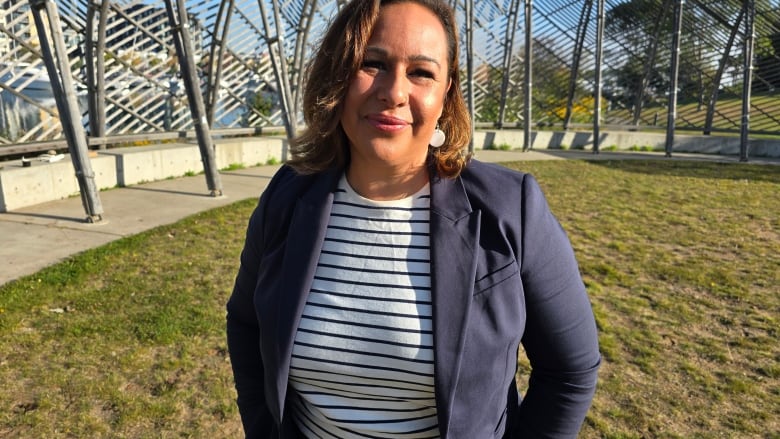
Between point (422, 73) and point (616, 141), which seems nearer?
point (422, 73)

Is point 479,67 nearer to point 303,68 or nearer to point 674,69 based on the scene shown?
point 674,69

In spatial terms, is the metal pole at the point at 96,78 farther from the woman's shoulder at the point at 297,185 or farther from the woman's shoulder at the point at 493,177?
the woman's shoulder at the point at 493,177

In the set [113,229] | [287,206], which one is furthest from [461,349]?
[113,229]

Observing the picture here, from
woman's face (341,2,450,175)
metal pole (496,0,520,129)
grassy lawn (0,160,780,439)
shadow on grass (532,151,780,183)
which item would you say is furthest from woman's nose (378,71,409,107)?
metal pole (496,0,520,129)

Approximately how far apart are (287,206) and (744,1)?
44.3ft

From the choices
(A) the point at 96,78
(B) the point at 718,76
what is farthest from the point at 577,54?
(A) the point at 96,78

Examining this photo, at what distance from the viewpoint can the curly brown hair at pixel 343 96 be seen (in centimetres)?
127

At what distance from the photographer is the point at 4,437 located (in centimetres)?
257

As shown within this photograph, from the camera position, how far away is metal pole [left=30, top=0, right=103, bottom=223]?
5168 mm

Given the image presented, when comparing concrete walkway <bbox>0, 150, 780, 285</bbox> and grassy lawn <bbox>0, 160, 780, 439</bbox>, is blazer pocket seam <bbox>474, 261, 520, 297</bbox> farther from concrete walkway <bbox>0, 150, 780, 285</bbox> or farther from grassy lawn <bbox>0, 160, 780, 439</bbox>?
concrete walkway <bbox>0, 150, 780, 285</bbox>

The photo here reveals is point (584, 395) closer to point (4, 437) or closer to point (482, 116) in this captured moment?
point (4, 437)

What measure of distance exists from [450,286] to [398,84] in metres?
0.44

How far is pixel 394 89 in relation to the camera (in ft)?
4.07

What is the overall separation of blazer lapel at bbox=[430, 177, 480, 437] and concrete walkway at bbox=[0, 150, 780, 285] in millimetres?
4055
